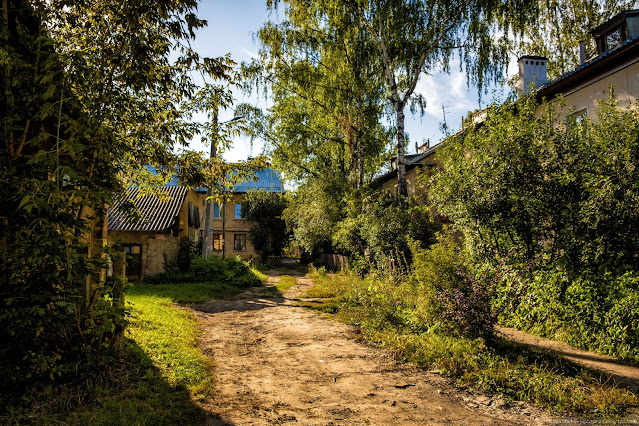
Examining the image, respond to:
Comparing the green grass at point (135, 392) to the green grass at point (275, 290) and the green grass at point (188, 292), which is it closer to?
the green grass at point (188, 292)

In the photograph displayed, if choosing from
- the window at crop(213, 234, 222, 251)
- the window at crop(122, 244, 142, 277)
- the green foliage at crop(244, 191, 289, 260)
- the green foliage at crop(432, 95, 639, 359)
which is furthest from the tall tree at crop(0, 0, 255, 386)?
the window at crop(213, 234, 222, 251)

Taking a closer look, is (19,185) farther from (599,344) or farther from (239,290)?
(239,290)

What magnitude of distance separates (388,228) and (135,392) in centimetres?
1056

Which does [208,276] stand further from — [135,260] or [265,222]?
[265,222]

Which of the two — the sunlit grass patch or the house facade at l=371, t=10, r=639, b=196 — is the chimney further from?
the sunlit grass patch

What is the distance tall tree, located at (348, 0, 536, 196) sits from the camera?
12820 millimetres

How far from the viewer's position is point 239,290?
1475 centimetres

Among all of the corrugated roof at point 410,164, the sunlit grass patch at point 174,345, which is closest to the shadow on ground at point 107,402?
the sunlit grass patch at point 174,345

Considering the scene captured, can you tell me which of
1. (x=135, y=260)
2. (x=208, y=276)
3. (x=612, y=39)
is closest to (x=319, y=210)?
(x=208, y=276)

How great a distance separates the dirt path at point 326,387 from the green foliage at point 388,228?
15.4 ft

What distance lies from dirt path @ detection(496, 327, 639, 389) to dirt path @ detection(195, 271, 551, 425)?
6.03 feet

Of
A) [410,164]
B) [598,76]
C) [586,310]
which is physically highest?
[598,76]

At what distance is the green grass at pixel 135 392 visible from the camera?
3418 millimetres

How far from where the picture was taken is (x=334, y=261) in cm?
2127
